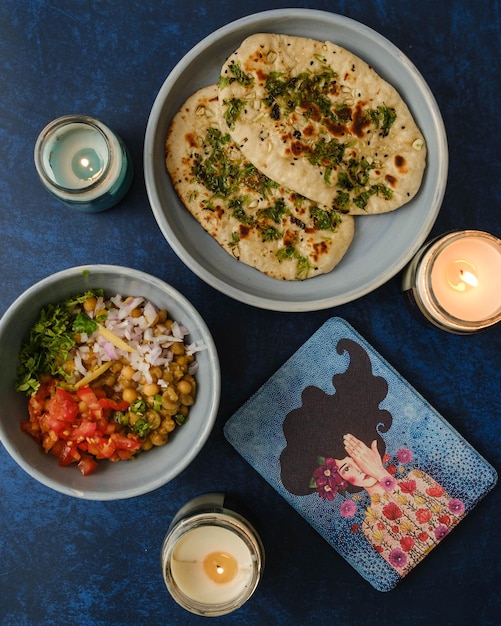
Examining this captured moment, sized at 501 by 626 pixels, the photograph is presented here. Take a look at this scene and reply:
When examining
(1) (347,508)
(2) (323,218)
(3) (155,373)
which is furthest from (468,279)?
(3) (155,373)

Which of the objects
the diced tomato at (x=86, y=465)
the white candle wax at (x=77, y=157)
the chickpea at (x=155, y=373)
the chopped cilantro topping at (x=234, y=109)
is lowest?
the diced tomato at (x=86, y=465)

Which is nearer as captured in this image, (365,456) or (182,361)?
(182,361)

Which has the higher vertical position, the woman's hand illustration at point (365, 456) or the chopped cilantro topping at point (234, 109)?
the chopped cilantro topping at point (234, 109)

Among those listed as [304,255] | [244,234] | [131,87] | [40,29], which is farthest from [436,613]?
→ [40,29]

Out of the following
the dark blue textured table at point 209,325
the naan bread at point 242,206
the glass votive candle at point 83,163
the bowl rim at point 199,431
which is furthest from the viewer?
the dark blue textured table at point 209,325

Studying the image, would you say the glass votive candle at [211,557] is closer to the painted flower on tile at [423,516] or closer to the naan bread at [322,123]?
the painted flower on tile at [423,516]

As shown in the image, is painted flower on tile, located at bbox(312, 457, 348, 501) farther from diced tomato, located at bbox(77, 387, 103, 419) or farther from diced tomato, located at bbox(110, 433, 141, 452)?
diced tomato, located at bbox(77, 387, 103, 419)

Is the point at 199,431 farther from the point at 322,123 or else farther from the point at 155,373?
the point at 322,123

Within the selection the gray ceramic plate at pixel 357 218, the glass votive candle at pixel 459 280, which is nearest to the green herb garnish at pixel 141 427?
the gray ceramic plate at pixel 357 218
